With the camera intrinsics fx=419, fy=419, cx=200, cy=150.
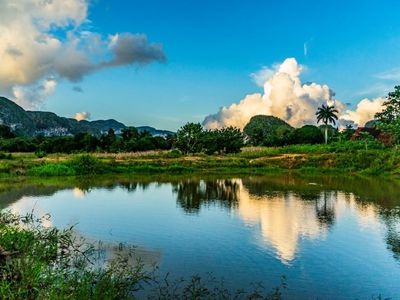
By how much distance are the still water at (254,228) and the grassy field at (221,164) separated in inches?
501

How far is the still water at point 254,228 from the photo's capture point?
42.0ft

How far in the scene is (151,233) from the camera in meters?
19.0

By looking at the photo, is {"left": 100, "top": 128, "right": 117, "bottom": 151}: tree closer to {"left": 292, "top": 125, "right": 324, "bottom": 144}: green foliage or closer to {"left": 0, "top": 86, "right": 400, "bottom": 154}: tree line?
{"left": 0, "top": 86, "right": 400, "bottom": 154}: tree line

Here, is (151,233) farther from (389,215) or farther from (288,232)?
(389,215)

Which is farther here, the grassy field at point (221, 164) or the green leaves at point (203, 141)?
the green leaves at point (203, 141)

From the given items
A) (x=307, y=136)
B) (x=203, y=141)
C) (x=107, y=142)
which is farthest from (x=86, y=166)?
(x=307, y=136)

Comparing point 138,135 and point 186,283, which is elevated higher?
point 138,135

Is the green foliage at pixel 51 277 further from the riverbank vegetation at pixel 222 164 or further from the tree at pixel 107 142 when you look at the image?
the tree at pixel 107 142

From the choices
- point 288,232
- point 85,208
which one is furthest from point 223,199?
point 288,232

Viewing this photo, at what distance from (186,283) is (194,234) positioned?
686 centimetres

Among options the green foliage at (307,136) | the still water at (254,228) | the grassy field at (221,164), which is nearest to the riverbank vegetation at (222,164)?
the grassy field at (221,164)

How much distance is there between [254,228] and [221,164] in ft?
137

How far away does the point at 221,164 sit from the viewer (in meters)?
61.4

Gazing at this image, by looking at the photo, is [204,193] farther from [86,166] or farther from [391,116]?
[391,116]
